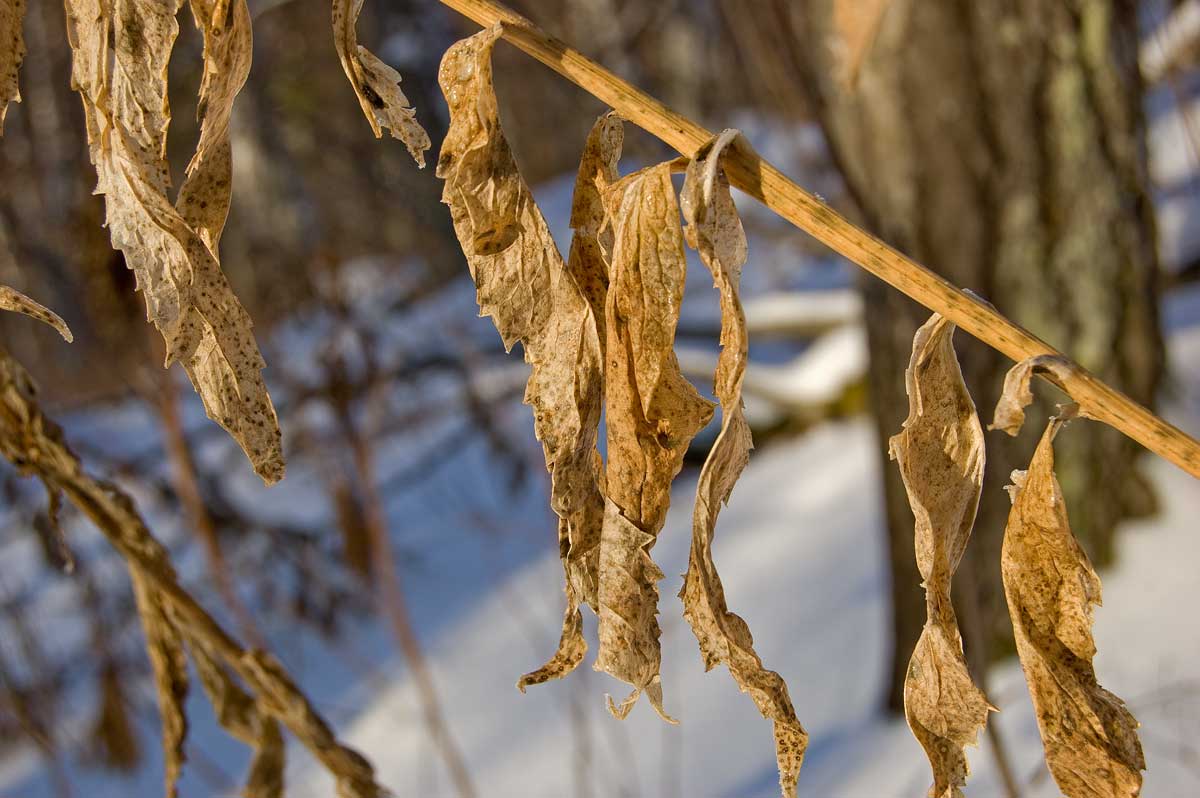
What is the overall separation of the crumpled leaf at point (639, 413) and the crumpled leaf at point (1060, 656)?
14cm

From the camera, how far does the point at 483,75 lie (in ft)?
1.41

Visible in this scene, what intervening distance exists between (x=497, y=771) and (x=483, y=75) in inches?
→ 79.2

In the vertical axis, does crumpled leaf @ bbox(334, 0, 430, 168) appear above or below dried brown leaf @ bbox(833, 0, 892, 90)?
below

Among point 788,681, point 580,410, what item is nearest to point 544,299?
point 580,410

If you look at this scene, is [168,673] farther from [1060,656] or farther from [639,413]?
[1060,656]

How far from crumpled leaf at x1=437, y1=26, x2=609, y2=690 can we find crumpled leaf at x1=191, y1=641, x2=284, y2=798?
13.8 inches

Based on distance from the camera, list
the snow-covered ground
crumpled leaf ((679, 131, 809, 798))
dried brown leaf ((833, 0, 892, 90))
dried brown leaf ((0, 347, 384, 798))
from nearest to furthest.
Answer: crumpled leaf ((679, 131, 809, 798)) → dried brown leaf ((0, 347, 384, 798)) → dried brown leaf ((833, 0, 892, 90)) → the snow-covered ground

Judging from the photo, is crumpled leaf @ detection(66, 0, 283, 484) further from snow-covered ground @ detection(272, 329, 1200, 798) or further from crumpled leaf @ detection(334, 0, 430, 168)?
snow-covered ground @ detection(272, 329, 1200, 798)

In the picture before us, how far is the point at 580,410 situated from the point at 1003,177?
5.17 ft

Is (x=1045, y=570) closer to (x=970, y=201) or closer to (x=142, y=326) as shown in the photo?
(x=970, y=201)


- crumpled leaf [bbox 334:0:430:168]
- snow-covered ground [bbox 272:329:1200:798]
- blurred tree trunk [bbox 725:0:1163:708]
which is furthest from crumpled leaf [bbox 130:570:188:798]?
blurred tree trunk [bbox 725:0:1163:708]

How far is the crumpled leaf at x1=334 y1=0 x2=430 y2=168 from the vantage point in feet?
1.40

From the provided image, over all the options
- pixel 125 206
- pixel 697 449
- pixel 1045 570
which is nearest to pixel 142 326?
pixel 125 206

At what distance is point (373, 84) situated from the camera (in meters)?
0.44
